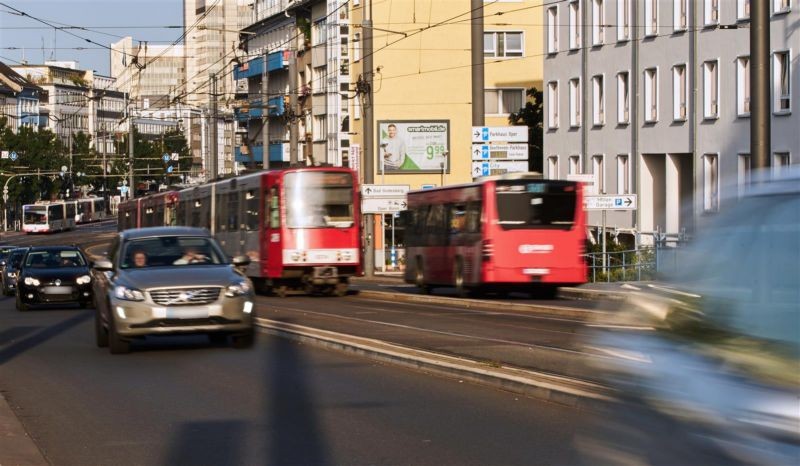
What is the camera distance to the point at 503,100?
73.5 metres

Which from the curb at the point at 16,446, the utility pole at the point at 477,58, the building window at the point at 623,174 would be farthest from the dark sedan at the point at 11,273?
the curb at the point at 16,446

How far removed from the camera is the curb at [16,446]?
9.07 metres

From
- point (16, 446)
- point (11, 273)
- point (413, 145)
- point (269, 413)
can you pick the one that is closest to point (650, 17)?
point (413, 145)

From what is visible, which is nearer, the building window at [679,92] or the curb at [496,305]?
the curb at [496,305]

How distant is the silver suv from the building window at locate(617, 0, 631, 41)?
3710cm

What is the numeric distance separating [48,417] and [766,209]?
780cm

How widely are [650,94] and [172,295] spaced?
36.9 meters

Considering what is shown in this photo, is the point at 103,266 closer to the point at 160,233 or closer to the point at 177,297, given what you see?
the point at 160,233

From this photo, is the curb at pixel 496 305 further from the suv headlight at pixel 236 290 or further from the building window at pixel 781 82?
the building window at pixel 781 82

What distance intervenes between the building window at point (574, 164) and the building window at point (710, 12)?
12153 millimetres

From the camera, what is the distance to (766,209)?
519 centimetres

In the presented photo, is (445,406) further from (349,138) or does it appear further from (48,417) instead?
(349,138)

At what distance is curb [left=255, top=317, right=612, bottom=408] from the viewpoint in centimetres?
1104

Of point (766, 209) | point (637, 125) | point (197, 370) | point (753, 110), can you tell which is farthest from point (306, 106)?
point (766, 209)
